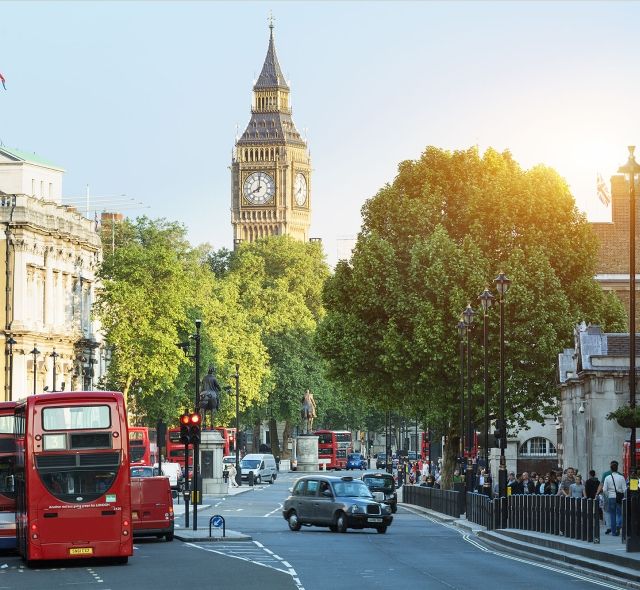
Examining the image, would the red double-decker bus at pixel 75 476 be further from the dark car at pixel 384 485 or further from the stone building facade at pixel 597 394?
the dark car at pixel 384 485

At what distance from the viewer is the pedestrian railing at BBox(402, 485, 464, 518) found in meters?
61.7

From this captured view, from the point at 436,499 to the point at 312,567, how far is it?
3388cm

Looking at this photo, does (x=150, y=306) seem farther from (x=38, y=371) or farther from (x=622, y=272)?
(x=622, y=272)

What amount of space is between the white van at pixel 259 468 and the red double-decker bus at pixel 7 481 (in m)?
67.8

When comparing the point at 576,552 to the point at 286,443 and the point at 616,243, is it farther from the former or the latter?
the point at 286,443

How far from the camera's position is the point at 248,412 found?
14075 cm

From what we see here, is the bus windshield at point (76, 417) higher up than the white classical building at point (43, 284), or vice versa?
the white classical building at point (43, 284)

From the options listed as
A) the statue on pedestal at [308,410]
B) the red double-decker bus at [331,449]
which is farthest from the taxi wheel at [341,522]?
the red double-decker bus at [331,449]

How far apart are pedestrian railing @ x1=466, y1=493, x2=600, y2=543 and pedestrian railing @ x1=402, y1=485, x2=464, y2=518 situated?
5.16 meters

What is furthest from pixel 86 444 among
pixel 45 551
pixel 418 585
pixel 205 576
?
pixel 418 585

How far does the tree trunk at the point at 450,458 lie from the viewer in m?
75.9

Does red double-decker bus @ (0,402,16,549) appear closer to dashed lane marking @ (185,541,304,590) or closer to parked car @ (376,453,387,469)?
dashed lane marking @ (185,541,304,590)

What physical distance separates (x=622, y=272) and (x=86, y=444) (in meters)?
66.4

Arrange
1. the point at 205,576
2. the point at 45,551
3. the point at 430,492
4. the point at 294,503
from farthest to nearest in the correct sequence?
the point at 430,492, the point at 294,503, the point at 45,551, the point at 205,576
